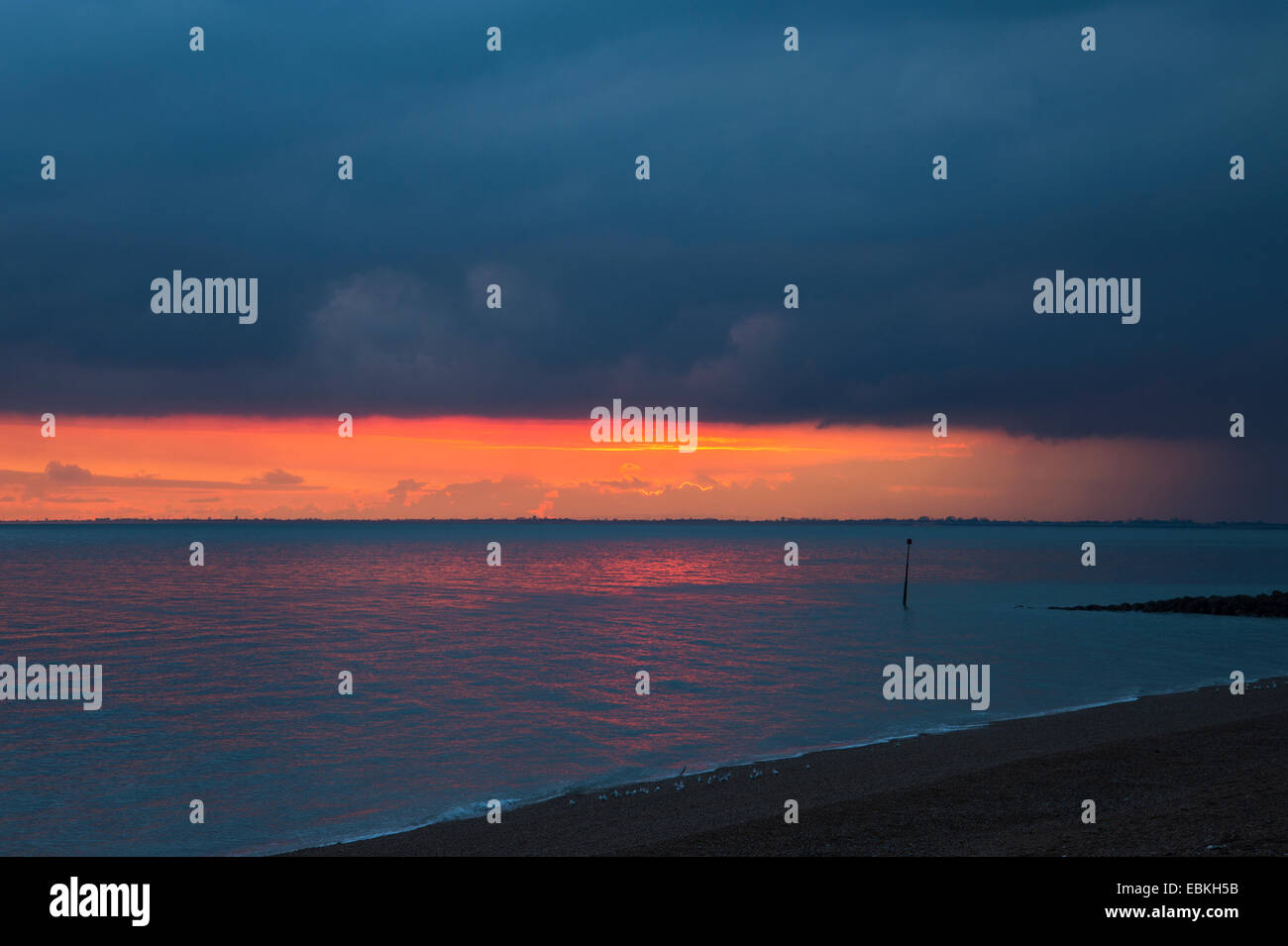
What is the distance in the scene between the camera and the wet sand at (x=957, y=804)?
1247cm

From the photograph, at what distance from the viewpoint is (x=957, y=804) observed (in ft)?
51.4

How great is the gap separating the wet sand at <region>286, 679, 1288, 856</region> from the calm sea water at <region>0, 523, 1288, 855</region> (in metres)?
2.58

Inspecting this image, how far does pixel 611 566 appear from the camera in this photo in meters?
145

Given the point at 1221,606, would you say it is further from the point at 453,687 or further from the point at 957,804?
the point at 957,804

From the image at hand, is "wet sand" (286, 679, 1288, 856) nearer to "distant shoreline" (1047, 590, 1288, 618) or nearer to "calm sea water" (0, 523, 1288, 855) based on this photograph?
"calm sea water" (0, 523, 1288, 855)

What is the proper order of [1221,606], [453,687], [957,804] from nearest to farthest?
[957,804]
[453,687]
[1221,606]

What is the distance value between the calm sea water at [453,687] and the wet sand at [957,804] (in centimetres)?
258

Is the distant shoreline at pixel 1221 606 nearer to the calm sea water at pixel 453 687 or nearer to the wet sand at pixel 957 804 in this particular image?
the calm sea water at pixel 453 687

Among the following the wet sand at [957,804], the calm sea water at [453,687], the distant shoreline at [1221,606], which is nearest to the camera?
the wet sand at [957,804]

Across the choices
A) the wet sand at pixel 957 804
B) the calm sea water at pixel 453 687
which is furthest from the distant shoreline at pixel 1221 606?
the wet sand at pixel 957 804

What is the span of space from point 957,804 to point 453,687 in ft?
79.9

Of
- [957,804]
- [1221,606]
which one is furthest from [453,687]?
[1221,606]

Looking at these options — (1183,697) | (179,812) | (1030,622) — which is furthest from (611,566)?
(179,812)
